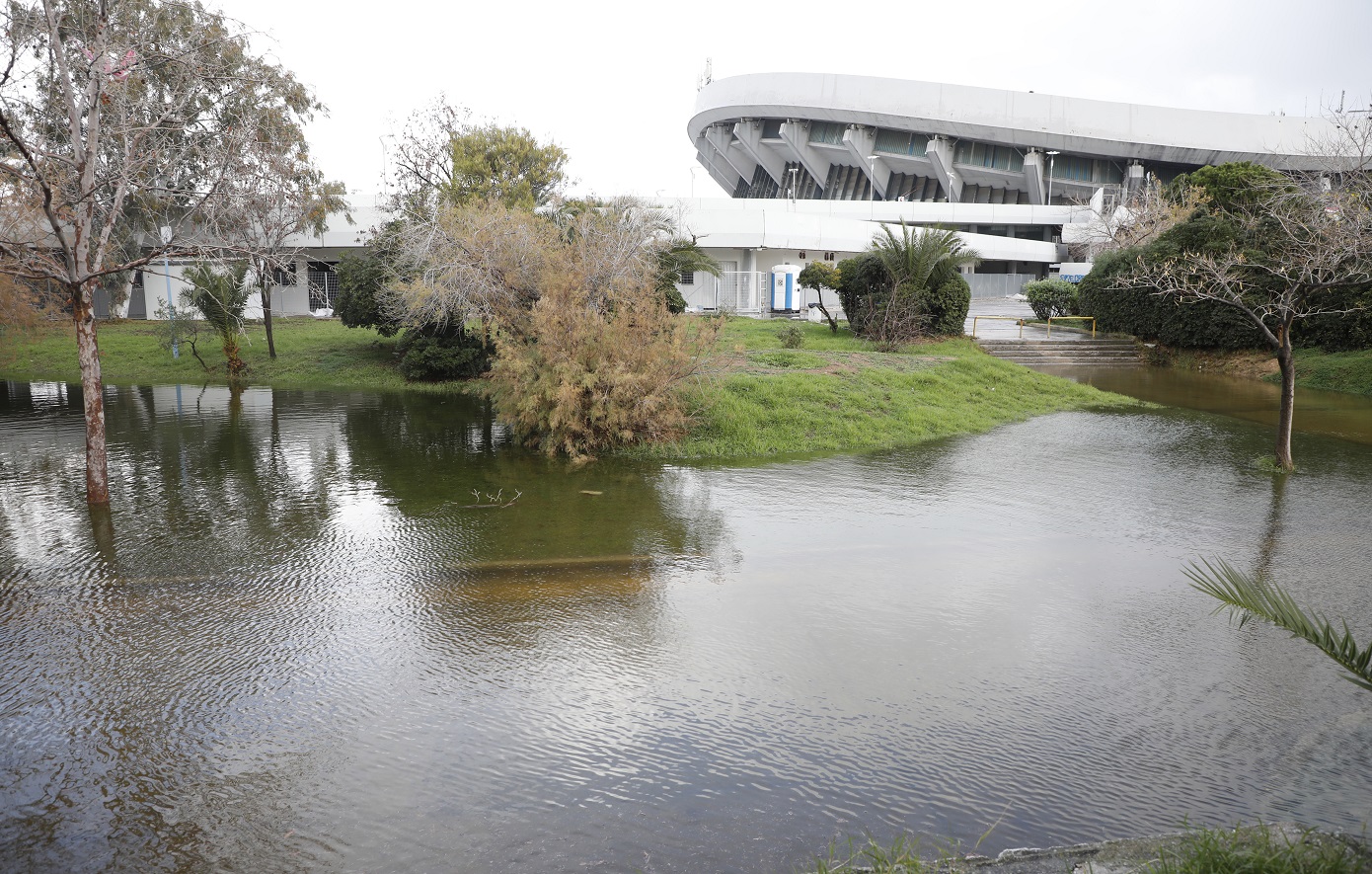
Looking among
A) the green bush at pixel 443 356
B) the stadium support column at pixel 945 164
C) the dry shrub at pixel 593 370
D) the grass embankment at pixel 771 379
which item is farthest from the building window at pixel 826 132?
the dry shrub at pixel 593 370

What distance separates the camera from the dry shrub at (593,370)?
11.9 m

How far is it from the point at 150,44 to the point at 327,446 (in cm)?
538

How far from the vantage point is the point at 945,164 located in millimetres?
55219

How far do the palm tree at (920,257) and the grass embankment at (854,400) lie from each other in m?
2.62

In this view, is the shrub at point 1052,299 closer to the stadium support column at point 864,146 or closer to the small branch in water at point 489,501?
the small branch in water at point 489,501

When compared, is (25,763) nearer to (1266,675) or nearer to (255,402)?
(1266,675)

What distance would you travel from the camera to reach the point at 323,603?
22.1ft

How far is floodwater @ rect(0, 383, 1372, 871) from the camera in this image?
13.6 ft

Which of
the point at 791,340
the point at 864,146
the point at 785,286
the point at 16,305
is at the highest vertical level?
the point at 864,146

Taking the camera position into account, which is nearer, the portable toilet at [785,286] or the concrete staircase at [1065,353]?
the concrete staircase at [1065,353]

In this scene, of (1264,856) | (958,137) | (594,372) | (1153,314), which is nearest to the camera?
(1264,856)

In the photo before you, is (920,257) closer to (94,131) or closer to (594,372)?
(594,372)

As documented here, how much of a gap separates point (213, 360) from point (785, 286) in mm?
16794

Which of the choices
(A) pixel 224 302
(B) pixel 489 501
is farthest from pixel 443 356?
(B) pixel 489 501
